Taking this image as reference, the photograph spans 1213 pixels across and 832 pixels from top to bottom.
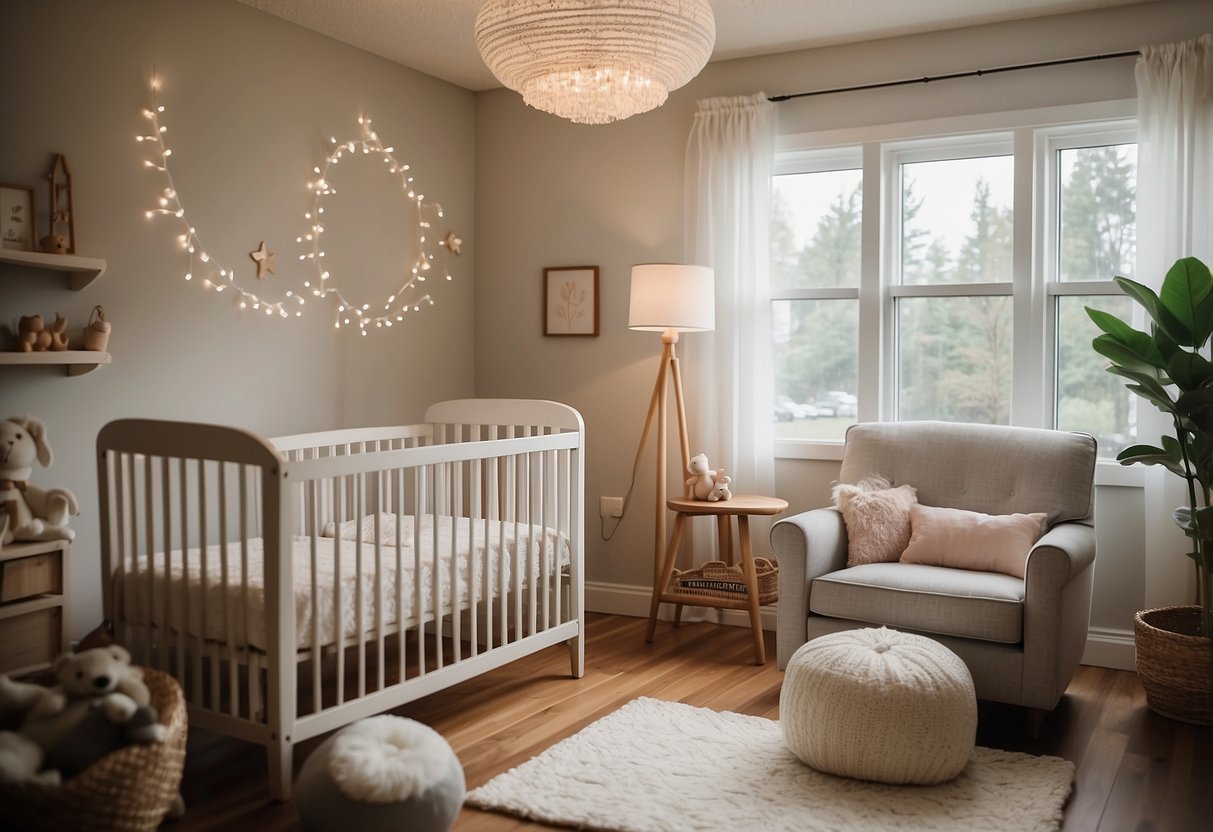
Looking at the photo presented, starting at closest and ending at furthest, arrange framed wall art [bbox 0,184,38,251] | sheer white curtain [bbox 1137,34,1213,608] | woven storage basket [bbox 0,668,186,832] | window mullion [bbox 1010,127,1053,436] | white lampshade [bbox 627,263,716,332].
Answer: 1. woven storage basket [bbox 0,668,186,832]
2. framed wall art [bbox 0,184,38,251]
3. sheer white curtain [bbox 1137,34,1213,608]
4. window mullion [bbox 1010,127,1053,436]
5. white lampshade [bbox 627,263,716,332]

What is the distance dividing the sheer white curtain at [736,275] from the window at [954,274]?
0.16m

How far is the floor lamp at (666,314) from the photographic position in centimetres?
391

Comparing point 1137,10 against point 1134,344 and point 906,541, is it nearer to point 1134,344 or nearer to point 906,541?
point 1134,344

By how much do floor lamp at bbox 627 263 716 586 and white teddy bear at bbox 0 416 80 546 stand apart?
6.81 feet

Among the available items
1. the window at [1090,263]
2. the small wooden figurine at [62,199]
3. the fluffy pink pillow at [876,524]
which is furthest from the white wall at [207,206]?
the window at [1090,263]

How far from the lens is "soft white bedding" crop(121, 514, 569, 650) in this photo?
101 inches

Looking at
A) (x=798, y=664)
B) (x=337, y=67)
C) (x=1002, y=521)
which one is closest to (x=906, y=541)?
(x=1002, y=521)

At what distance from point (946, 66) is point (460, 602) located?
8.79 feet

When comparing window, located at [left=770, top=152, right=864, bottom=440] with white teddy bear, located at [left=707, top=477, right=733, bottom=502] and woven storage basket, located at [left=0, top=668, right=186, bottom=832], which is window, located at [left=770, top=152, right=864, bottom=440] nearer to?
white teddy bear, located at [left=707, top=477, right=733, bottom=502]

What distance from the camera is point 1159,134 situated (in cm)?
351

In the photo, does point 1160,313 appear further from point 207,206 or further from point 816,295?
point 207,206

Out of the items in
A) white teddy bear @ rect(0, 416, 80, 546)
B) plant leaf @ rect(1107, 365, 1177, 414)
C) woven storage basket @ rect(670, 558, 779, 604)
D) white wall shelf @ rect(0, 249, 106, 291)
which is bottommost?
woven storage basket @ rect(670, 558, 779, 604)

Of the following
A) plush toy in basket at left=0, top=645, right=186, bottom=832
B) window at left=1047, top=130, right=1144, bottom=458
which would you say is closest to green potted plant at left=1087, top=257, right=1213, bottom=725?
window at left=1047, top=130, right=1144, bottom=458

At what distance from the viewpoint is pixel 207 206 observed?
349cm
